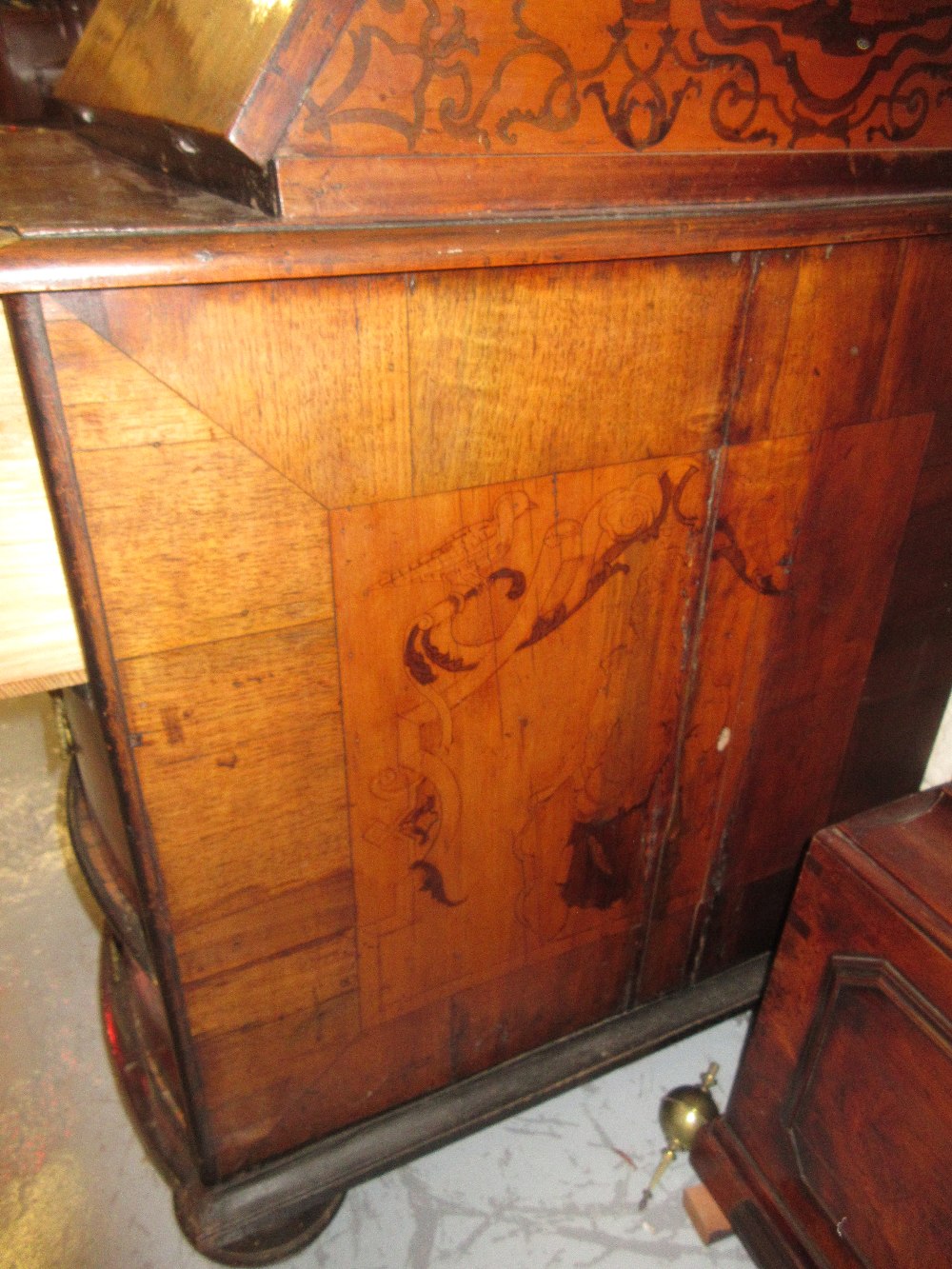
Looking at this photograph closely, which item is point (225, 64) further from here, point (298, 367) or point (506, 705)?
point (506, 705)

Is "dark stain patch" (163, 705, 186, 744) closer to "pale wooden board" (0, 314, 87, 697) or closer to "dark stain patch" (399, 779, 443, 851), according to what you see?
"pale wooden board" (0, 314, 87, 697)

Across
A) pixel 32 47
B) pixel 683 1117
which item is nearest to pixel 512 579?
pixel 683 1117

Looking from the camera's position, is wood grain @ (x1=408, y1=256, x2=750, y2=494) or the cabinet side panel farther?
the cabinet side panel

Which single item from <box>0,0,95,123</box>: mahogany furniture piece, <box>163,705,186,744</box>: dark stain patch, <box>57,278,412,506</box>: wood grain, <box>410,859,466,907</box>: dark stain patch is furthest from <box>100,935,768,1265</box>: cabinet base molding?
<box>0,0,95,123</box>: mahogany furniture piece

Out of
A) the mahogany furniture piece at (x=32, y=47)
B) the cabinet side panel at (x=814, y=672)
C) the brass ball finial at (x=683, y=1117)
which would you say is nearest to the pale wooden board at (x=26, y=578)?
the cabinet side panel at (x=814, y=672)

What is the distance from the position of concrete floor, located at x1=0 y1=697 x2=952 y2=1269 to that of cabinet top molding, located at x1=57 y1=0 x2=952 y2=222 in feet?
3.11

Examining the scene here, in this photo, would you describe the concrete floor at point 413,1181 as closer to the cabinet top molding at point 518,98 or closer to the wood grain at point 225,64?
the cabinet top molding at point 518,98

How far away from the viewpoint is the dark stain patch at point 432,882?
→ 917 mm

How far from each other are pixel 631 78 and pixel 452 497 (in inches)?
13.4

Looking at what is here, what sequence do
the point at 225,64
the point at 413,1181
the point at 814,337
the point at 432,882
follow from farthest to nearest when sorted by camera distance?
the point at 413,1181 → the point at 432,882 → the point at 814,337 → the point at 225,64

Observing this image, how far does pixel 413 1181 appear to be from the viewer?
119 centimetres

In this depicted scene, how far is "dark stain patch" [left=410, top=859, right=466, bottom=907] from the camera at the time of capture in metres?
0.92

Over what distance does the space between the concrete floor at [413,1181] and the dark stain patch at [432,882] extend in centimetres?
50

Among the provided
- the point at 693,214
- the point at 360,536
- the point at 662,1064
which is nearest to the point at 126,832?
the point at 360,536
